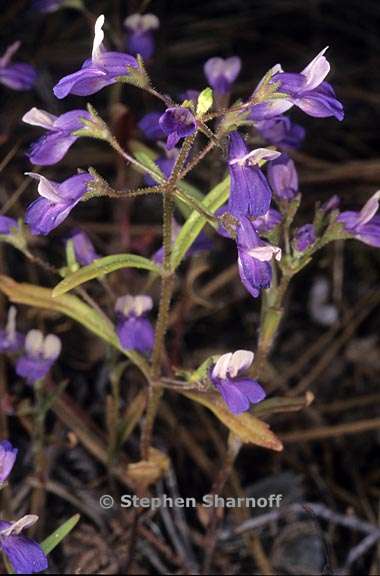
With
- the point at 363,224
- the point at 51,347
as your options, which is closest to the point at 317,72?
the point at 363,224

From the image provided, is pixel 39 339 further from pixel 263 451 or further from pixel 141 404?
pixel 263 451

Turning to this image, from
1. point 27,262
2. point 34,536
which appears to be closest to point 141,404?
point 34,536

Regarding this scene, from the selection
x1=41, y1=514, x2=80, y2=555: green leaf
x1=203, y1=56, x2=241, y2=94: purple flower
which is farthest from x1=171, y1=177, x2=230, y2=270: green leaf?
x1=41, y1=514, x2=80, y2=555: green leaf

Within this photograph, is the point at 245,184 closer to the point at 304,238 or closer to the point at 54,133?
the point at 304,238

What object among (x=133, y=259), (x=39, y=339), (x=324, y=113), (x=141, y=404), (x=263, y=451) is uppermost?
(x=324, y=113)

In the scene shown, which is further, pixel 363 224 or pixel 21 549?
pixel 363 224

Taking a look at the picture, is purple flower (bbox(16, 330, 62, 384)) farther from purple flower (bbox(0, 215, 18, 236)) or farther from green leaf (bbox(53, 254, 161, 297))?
green leaf (bbox(53, 254, 161, 297))
